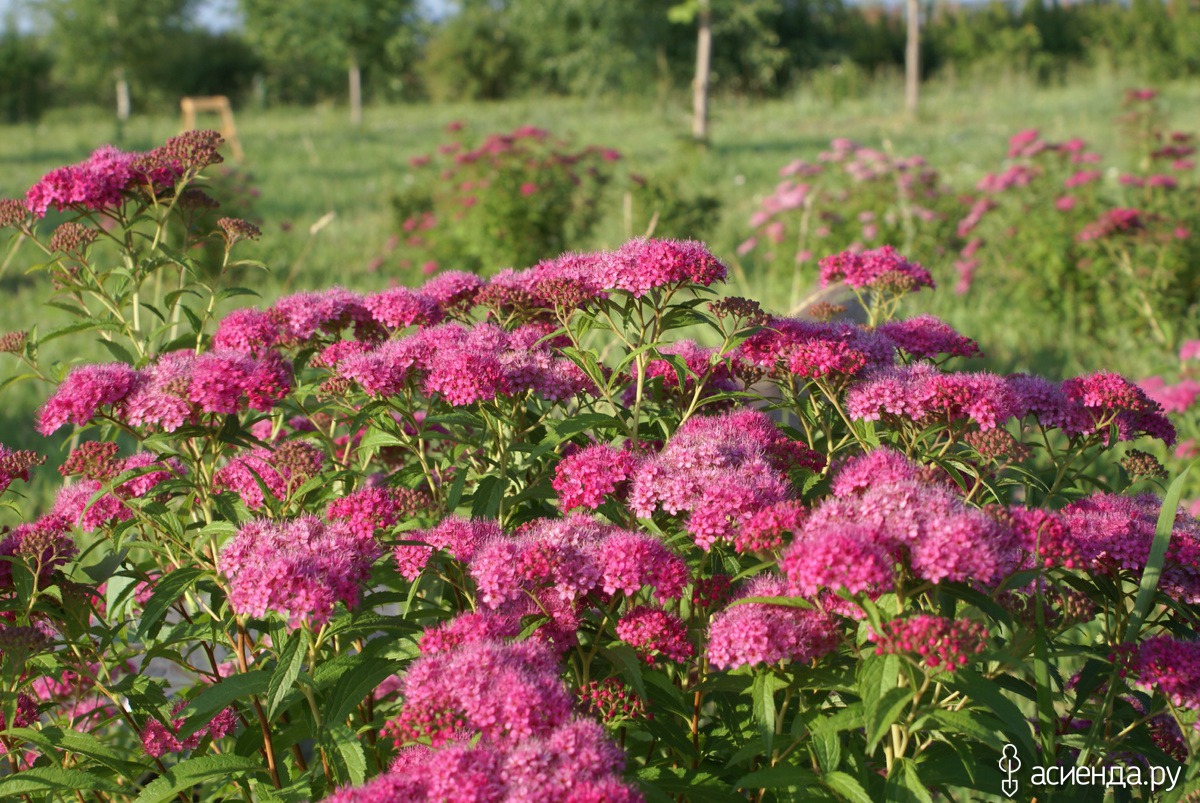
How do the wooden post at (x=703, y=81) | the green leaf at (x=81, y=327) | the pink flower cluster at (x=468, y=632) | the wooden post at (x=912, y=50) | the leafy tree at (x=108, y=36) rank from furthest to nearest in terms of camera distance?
1. the leafy tree at (x=108, y=36)
2. the wooden post at (x=912, y=50)
3. the wooden post at (x=703, y=81)
4. the green leaf at (x=81, y=327)
5. the pink flower cluster at (x=468, y=632)

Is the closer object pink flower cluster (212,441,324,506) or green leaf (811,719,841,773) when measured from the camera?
green leaf (811,719,841,773)

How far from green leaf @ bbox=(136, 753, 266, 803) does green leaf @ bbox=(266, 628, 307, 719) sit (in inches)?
6.9

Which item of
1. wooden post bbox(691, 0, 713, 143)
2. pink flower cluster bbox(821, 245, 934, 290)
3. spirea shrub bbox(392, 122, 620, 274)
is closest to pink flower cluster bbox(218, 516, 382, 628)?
pink flower cluster bbox(821, 245, 934, 290)

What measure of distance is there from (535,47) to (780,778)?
27184 millimetres

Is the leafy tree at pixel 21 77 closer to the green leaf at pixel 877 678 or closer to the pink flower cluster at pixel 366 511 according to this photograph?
the pink flower cluster at pixel 366 511

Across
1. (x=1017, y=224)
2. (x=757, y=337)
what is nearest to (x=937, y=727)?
(x=757, y=337)

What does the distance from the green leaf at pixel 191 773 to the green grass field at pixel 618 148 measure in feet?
5.34

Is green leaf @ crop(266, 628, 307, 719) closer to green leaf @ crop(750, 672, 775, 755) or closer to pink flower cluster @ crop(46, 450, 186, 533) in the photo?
pink flower cluster @ crop(46, 450, 186, 533)

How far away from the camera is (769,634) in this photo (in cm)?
144

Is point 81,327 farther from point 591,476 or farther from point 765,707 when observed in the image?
point 765,707

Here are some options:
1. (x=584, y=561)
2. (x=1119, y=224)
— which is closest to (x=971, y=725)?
(x=584, y=561)

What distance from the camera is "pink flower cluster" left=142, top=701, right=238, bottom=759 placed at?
191cm

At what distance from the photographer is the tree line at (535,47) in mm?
22797

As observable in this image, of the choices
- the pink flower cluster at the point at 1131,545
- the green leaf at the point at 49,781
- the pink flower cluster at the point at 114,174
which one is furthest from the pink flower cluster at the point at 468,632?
the pink flower cluster at the point at 114,174
